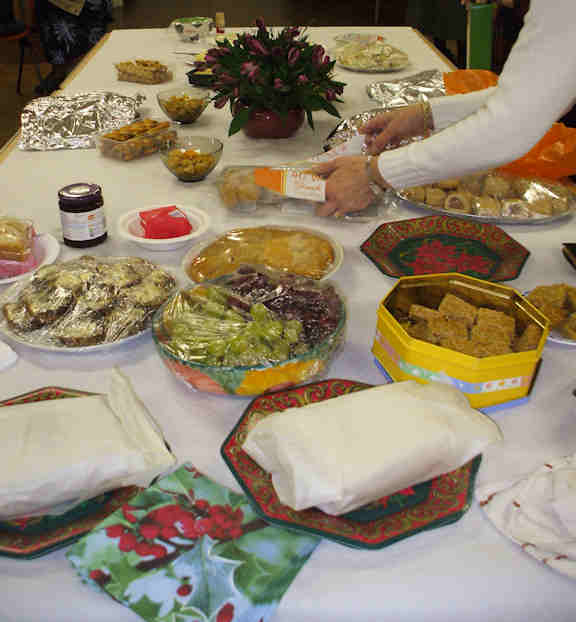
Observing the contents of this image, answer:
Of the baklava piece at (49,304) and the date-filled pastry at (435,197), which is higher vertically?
the baklava piece at (49,304)

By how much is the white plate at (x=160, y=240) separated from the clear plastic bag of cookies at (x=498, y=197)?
20.1 inches

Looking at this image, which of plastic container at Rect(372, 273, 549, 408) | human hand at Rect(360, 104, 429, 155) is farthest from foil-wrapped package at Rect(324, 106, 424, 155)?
plastic container at Rect(372, 273, 549, 408)

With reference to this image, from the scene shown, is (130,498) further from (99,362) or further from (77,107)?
(77,107)

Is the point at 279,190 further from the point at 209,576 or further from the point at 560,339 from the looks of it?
the point at 209,576

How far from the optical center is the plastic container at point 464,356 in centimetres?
84

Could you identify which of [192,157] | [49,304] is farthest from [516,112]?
[49,304]

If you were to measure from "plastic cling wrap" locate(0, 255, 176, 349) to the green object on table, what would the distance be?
70.2 inches

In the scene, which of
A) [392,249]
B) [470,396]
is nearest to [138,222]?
[392,249]

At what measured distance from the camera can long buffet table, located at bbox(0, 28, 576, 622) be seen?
2.13ft

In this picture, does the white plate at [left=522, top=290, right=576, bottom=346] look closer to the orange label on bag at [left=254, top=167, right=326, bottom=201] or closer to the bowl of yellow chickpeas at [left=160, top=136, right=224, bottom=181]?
the orange label on bag at [left=254, top=167, right=326, bottom=201]

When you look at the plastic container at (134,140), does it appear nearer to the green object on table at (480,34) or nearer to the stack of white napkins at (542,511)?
the green object on table at (480,34)

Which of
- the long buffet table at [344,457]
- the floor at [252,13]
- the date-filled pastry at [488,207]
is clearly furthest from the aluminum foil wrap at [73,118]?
the floor at [252,13]

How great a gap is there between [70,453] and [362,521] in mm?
344

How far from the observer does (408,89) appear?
2.21 meters
